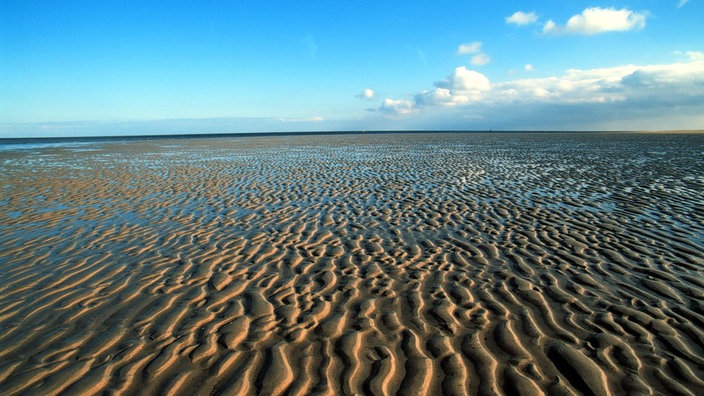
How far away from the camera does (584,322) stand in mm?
4625

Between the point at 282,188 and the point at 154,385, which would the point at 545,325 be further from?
the point at 282,188

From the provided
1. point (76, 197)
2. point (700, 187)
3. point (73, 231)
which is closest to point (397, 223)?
point (73, 231)

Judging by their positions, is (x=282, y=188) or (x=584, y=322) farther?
(x=282, y=188)

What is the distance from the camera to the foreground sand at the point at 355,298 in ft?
12.2

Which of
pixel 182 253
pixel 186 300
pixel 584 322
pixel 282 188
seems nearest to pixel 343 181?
pixel 282 188

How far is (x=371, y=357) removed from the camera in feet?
13.1

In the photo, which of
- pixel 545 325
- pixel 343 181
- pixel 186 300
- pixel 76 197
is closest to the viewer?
pixel 545 325

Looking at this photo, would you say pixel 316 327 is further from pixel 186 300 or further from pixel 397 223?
pixel 397 223

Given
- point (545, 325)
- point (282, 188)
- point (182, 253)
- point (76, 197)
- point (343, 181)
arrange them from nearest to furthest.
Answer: point (545, 325) → point (182, 253) → point (76, 197) → point (282, 188) → point (343, 181)

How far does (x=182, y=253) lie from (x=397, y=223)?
4973 mm

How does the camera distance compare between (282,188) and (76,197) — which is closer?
(76,197)

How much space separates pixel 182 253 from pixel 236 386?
15.0 ft

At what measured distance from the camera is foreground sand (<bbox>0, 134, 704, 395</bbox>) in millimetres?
3713

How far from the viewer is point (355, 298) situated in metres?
5.39
